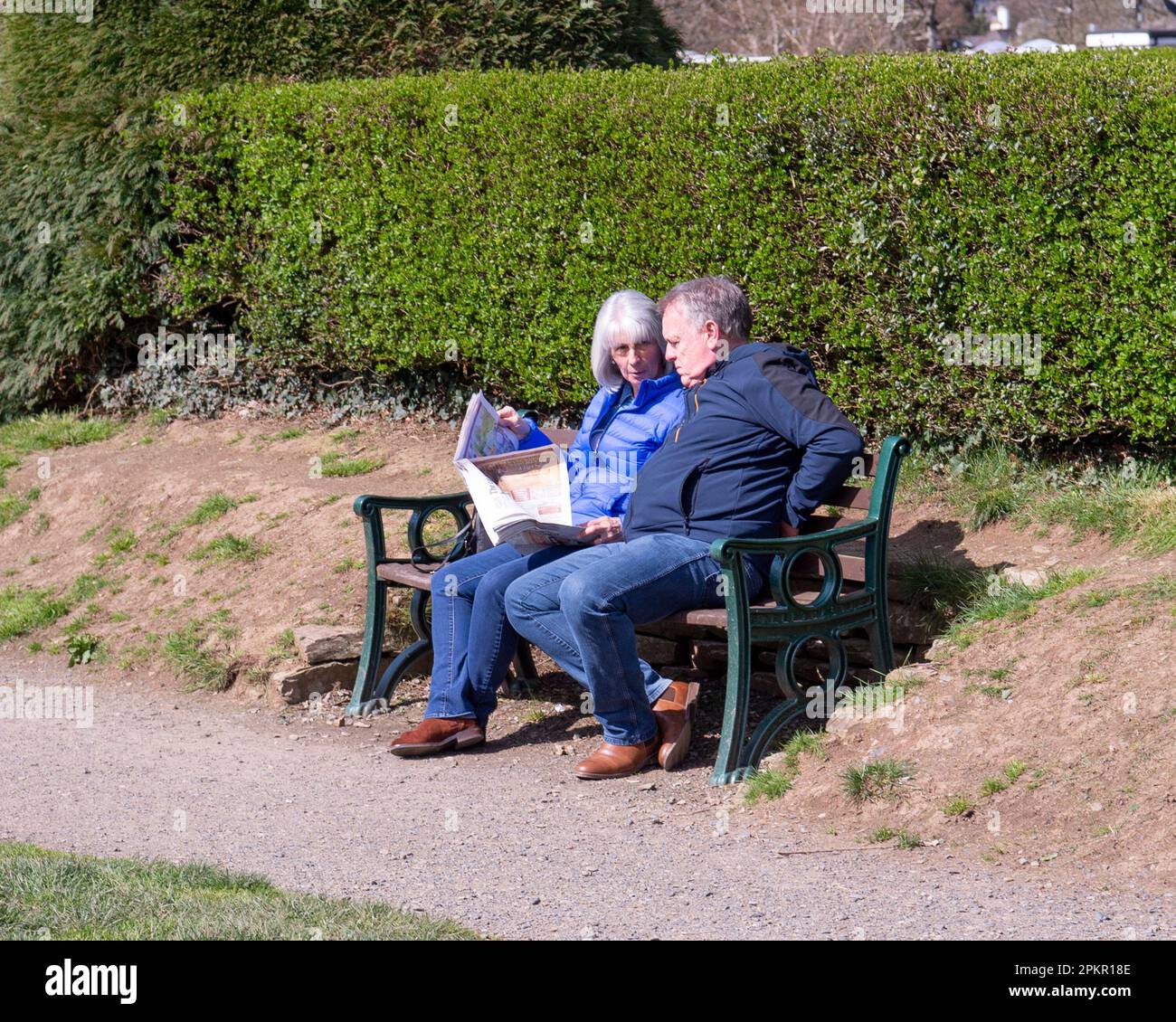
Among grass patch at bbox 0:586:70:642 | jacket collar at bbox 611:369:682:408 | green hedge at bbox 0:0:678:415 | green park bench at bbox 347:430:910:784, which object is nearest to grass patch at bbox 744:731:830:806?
green park bench at bbox 347:430:910:784

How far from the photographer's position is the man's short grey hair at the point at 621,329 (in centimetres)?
561

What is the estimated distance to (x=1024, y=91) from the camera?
598 cm

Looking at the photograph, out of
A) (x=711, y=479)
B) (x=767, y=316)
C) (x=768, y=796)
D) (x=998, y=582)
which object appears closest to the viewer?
(x=768, y=796)

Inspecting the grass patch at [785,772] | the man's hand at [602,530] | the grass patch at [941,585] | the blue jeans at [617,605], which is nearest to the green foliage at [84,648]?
the blue jeans at [617,605]

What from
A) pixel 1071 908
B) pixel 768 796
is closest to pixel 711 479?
pixel 768 796

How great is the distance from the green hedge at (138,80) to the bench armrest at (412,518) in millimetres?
4261

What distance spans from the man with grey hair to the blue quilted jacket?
0.82 ft

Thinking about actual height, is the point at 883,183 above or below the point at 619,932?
above

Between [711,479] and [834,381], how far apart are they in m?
1.79

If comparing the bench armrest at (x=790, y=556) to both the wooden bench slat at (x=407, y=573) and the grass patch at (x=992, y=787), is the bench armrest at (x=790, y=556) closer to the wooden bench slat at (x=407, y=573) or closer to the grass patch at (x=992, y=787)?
the grass patch at (x=992, y=787)

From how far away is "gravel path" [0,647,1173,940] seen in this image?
3770 millimetres

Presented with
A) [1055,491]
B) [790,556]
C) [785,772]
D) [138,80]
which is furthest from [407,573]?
[138,80]

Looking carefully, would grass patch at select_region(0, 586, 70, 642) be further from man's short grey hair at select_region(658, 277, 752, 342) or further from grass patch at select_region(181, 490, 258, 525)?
man's short grey hair at select_region(658, 277, 752, 342)

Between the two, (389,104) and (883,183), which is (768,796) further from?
(389,104)
